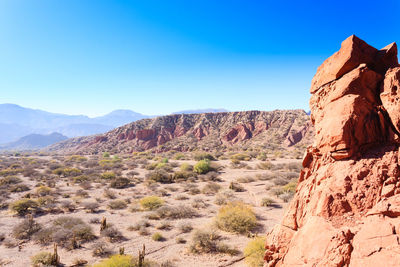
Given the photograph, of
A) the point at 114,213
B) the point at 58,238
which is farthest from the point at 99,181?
the point at 58,238

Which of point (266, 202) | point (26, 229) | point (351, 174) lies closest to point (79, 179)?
point (26, 229)

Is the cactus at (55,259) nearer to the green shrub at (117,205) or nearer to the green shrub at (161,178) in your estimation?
the green shrub at (117,205)

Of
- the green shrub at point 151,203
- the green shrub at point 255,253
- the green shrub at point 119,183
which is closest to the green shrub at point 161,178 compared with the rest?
the green shrub at point 119,183

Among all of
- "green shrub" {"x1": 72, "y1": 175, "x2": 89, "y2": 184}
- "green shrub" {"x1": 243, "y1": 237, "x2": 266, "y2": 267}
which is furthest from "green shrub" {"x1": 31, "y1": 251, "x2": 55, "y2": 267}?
"green shrub" {"x1": 72, "y1": 175, "x2": 89, "y2": 184}

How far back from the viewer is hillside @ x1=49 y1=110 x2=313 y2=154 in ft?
182

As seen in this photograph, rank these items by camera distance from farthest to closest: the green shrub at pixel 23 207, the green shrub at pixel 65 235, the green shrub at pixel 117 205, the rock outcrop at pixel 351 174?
the green shrub at pixel 117 205 → the green shrub at pixel 23 207 → the green shrub at pixel 65 235 → the rock outcrop at pixel 351 174

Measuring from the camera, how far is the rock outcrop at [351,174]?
306 cm

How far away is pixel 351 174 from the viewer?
3.79m

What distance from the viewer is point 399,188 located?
11.0ft

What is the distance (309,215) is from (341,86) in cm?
277

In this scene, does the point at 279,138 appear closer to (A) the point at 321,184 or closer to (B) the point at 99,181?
(B) the point at 99,181

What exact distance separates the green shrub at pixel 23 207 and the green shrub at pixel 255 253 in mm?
14311

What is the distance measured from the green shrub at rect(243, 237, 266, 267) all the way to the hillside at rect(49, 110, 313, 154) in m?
43.0

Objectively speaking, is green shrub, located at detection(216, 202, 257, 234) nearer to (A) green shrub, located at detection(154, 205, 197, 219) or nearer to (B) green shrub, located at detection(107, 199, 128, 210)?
(A) green shrub, located at detection(154, 205, 197, 219)
